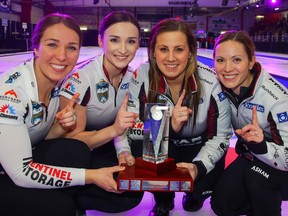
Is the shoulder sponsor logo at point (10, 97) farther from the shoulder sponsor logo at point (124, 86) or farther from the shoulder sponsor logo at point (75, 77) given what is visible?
the shoulder sponsor logo at point (124, 86)

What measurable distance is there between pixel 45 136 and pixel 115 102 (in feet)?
1.75

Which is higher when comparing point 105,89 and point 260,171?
point 105,89

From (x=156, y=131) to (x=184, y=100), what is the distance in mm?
526

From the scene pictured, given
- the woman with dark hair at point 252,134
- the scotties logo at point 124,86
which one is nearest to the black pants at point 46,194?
the scotties logo at point 124,86

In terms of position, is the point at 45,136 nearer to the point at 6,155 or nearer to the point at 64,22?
the point at 6,155

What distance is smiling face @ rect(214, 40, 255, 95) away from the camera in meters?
1.77

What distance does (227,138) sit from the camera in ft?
6.17

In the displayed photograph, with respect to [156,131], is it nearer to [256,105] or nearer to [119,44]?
[256,105]

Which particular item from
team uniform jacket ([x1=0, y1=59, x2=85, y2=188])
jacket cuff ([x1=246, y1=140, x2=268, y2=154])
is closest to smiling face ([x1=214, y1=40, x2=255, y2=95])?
jacket cuff ([x1=246, y1=140, x2=268, y2=154])

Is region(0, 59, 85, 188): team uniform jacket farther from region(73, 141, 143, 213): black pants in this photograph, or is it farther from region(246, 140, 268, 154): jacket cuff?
region(246, 140, 268, 154): jacket cuff

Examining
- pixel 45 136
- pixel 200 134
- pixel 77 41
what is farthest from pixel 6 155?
pixel 200 134

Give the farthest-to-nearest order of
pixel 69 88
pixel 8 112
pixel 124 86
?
pixel 124 86, pixel 69 88, pixel 8 112

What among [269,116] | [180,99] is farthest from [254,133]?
[180,99]

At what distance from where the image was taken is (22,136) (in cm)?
138
